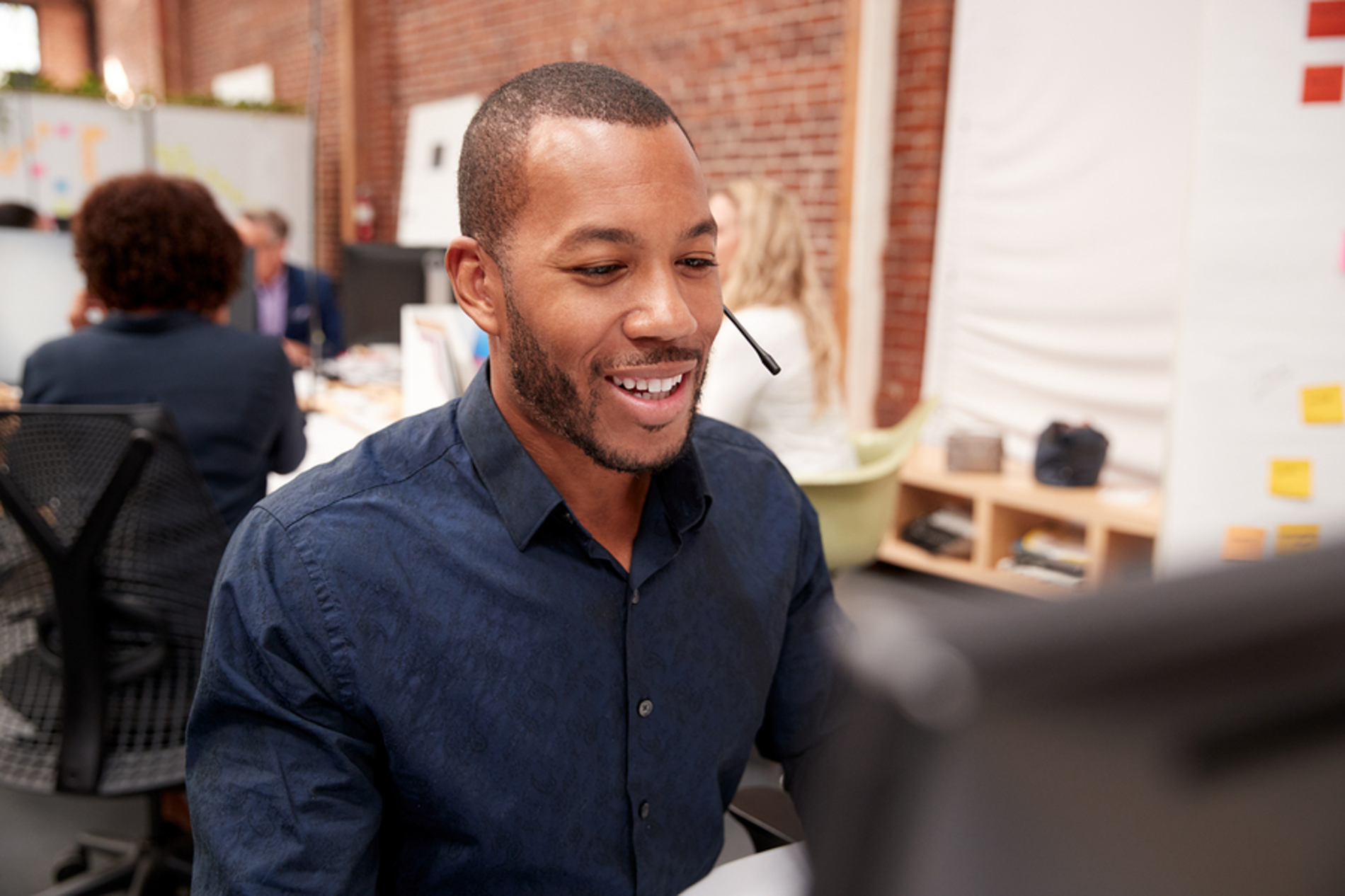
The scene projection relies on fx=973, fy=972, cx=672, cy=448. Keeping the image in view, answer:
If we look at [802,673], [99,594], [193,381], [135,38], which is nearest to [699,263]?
[802,673]

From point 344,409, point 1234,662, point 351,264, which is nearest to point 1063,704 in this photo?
point 1234,662

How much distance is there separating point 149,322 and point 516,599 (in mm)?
1447

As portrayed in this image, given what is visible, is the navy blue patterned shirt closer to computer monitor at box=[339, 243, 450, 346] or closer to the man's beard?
the man's beard

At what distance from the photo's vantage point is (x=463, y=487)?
884mm

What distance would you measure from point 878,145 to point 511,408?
10.6ft

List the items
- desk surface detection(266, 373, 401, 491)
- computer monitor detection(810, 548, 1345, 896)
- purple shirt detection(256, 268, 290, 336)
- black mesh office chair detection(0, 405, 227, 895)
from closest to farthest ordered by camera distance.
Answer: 1. computer monitor detection(810, 548, 1345, 896)
2. black mesh office chair detection(0, 405, 227, 895)
3. desk surface detection(266, 373, 401, 491)
4. purple shirt detection(256, 268, 290, 336)

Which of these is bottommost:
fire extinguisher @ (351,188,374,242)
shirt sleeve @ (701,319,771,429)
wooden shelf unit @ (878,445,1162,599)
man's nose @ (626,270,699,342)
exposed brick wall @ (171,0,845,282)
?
wooden shelf unit @ (878,445,1162,599)

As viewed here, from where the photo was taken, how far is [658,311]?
0.82 m

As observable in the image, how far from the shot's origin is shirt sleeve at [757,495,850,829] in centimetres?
104

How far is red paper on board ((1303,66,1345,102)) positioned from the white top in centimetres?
120

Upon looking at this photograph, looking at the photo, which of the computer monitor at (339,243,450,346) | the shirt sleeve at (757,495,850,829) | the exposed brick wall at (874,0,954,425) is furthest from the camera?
the exposed brick wall at (874,0,954,425)

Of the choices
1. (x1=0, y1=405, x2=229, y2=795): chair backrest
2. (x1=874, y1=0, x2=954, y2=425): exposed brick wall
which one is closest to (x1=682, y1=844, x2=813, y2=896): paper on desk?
(x1=0, y1=405, x2=229, y2=795): chair backrest

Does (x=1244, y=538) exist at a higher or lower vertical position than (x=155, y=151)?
lower

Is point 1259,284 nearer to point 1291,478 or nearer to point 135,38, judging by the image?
point 1291,478
